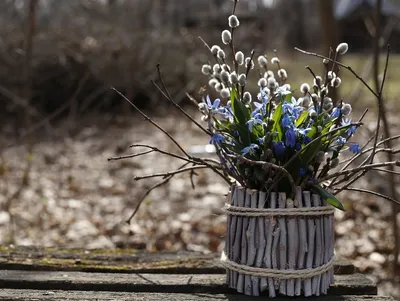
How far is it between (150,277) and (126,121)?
740 cm

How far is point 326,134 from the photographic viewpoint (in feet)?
5.59

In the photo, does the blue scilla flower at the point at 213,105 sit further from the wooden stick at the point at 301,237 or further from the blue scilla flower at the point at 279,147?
the wooden stick at the point at 301,237

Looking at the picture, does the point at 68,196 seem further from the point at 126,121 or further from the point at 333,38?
the point at 126,121

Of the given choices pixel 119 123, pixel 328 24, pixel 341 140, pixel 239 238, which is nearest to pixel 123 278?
pixel 239 238

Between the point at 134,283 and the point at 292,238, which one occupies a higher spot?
the point at 292,238

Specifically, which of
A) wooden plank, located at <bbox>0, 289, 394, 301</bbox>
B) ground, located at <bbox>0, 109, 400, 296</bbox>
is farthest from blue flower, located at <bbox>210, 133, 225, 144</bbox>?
ground, located at <bbox>0, 109, 400, 296</bbox>

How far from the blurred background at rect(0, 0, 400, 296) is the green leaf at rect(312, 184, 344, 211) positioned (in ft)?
4.44

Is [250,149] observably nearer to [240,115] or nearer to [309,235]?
[240,115]

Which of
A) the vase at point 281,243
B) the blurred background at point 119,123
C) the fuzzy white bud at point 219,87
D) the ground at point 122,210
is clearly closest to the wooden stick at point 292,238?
the vase at point 281,243

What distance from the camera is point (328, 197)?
1774 millimetres

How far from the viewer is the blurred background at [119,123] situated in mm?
4875

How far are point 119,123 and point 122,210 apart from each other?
12.9ft

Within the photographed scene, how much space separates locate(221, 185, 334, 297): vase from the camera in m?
1.79

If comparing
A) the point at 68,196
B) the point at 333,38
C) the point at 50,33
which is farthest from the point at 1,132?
the point at 333,38
